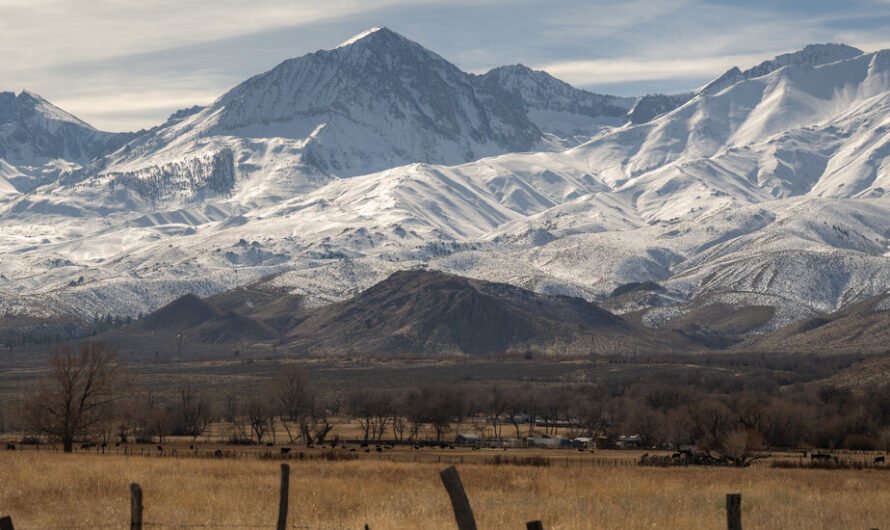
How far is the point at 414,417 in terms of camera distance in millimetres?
178625

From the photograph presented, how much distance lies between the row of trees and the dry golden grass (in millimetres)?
26214

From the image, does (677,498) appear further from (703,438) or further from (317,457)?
(703,438)

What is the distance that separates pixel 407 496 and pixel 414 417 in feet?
393

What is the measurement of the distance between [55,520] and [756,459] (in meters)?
65.7

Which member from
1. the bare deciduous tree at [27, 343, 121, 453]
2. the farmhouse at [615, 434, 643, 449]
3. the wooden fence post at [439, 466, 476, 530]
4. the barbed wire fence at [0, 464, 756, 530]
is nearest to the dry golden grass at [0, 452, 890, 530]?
the barbed wire fence at [0, 464, 756, 530]

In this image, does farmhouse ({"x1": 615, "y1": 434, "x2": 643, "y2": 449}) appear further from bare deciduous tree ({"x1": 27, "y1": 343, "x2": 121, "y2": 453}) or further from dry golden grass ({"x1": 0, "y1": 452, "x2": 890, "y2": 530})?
dry golden grass ({"x1": 0, "y1": 452, "x2": 890, "y2": 530})

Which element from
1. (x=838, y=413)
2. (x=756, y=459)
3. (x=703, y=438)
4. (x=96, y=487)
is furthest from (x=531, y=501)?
(x=838, y=413)

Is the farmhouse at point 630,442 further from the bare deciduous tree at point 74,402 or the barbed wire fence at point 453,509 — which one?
the barbed wire fence at point 453,509

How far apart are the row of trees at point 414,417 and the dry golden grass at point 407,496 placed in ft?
86.0

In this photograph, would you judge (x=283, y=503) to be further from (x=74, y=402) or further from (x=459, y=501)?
(x=74, y=402)

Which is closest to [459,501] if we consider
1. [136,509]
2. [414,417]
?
[136,509]

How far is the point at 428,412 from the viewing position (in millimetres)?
176250

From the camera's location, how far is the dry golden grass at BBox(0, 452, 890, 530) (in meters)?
49.3

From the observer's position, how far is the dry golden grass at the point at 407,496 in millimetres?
49281
